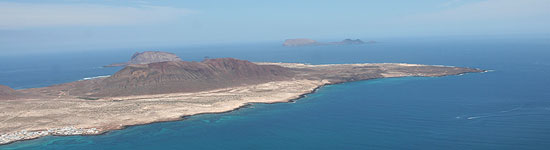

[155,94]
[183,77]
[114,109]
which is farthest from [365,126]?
[183,77]

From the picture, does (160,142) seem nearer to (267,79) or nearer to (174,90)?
(174,90)

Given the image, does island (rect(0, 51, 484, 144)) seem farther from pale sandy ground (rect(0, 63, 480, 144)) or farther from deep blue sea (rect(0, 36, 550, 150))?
deep blue sea (rect(0, 36, 550, 150))

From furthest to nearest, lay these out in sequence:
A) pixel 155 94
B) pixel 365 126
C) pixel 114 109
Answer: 1. pixel 155 94
2. pixel 114 109
3. pixel 365 126

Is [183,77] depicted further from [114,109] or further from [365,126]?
[365,126]

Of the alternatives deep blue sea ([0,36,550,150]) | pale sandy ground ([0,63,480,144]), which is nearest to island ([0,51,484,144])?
pale sandy ground ([0,63,480,144])

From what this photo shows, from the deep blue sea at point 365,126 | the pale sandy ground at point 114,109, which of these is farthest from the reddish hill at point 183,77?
the deep blue sea at point 365,126

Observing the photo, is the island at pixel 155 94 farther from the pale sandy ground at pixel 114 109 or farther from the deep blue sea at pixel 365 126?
the deep blue sea at pixel 365 126

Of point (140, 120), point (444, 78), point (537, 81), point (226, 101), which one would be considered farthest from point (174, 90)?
point (537, 81)
